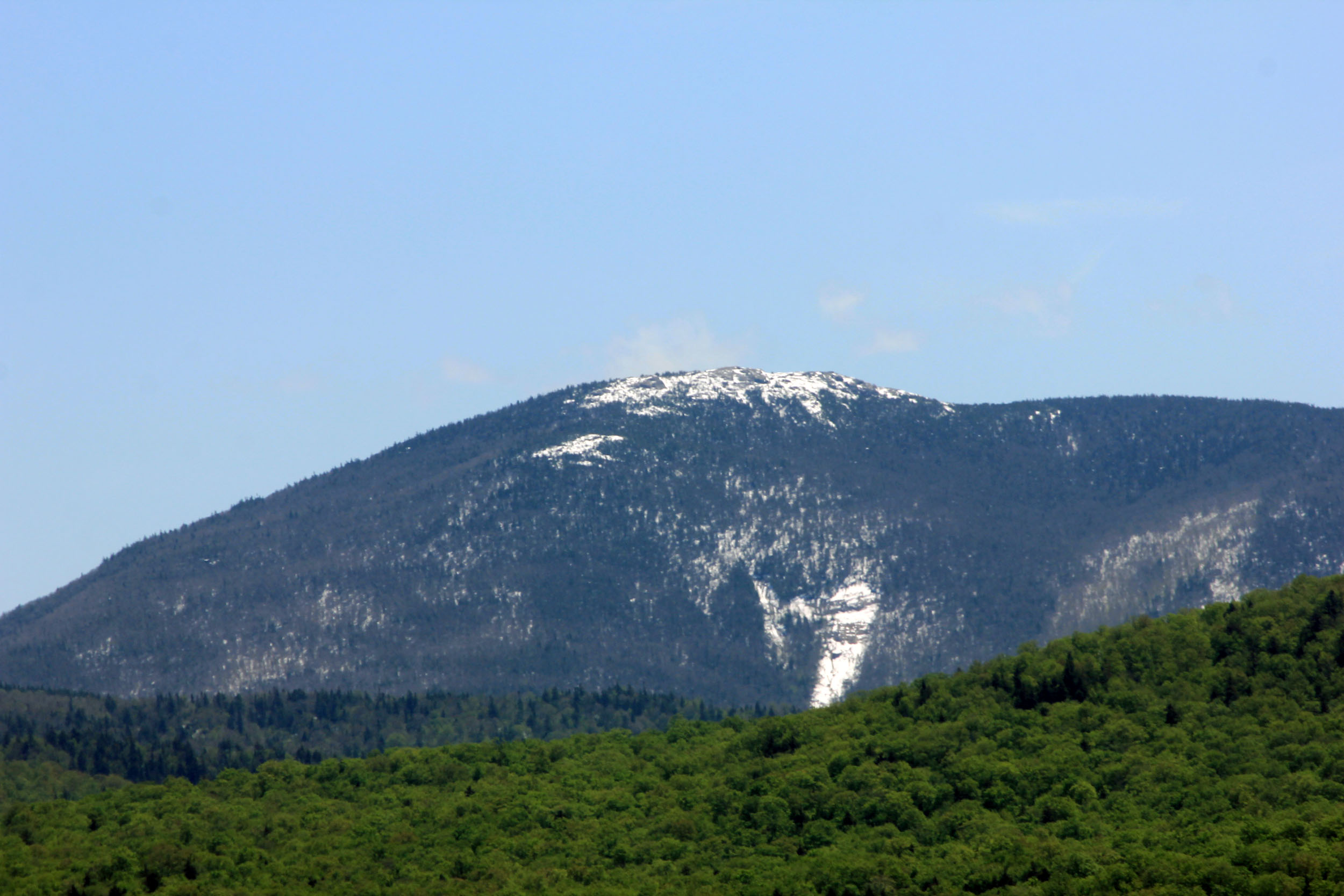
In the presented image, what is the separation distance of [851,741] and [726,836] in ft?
75.8

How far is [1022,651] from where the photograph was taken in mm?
182375

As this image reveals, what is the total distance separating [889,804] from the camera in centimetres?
15062

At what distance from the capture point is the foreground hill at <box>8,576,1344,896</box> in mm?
129875

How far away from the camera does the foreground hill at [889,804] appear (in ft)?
426

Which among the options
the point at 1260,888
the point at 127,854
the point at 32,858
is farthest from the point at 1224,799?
the point at 32,858

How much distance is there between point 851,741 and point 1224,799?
44.5 metres

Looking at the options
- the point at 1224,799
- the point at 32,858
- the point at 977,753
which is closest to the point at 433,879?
the point at 32,858

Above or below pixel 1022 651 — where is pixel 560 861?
below

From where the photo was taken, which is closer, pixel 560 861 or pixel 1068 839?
pixel 1068 839

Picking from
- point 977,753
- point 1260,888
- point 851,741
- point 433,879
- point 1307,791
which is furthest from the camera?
point 851,741

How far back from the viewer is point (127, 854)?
5782 inches

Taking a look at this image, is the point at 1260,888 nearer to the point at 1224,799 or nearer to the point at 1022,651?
the point at 1224,799

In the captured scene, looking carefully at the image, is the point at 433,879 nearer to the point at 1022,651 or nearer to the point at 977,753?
the point at 977,753

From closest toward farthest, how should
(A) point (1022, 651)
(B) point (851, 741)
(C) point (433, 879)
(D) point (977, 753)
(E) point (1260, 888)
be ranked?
(E) point (1260, 888)
(C) point (433, 879)
(D) point (977, 753)
(B) point (851, 741)
(A) point (1022, 651)
